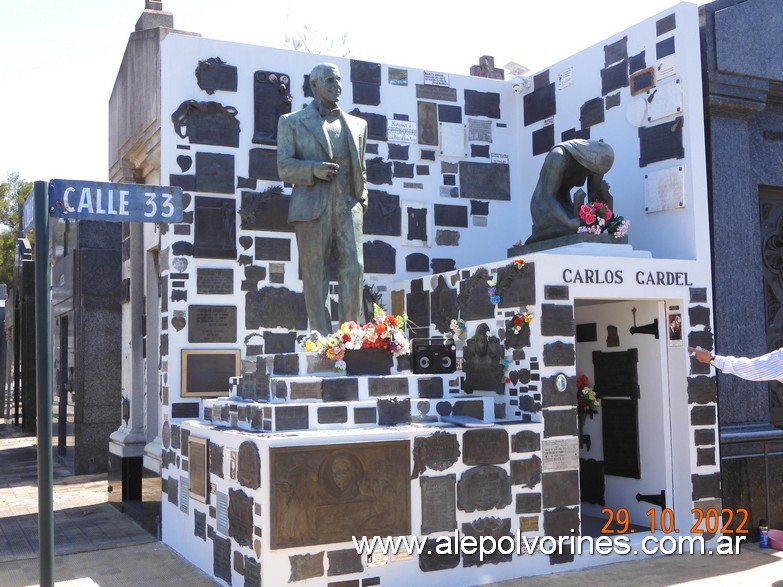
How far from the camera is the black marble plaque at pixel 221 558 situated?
5832mm

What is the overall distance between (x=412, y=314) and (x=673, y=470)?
8.70ft

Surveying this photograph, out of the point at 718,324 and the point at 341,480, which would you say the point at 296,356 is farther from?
the point at 718,324

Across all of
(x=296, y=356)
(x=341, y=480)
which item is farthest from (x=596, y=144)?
(x=341, y=480)

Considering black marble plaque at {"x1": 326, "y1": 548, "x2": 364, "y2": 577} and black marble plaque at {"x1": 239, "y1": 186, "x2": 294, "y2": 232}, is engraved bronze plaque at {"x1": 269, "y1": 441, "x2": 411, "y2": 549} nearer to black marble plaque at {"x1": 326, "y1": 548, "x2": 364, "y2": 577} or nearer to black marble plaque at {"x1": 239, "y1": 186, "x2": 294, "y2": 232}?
black marble plaque at {"x1": 326, "y1": 548, "x2": 364, "y2": 577}

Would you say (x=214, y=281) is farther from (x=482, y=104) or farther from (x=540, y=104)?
(x=540, y=104)

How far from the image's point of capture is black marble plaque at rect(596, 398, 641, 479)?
734cm

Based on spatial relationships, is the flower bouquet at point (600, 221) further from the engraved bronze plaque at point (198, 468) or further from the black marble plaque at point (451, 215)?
the engraved bronze plaque at point (198, 468)

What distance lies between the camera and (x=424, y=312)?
7828mm

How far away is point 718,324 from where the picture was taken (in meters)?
7.33

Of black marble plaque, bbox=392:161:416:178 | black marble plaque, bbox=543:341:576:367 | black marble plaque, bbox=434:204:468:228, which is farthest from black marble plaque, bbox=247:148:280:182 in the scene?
black marble plaque, bbox=543:341:576:367

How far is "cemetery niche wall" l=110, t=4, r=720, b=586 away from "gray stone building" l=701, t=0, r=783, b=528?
324 millimetres

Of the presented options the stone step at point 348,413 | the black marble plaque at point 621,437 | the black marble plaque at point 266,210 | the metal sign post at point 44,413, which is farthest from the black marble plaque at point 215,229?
the metal sign post at point 44,413

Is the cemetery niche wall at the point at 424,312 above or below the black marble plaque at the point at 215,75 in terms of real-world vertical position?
below

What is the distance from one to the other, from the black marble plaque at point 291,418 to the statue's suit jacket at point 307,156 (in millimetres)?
1603
